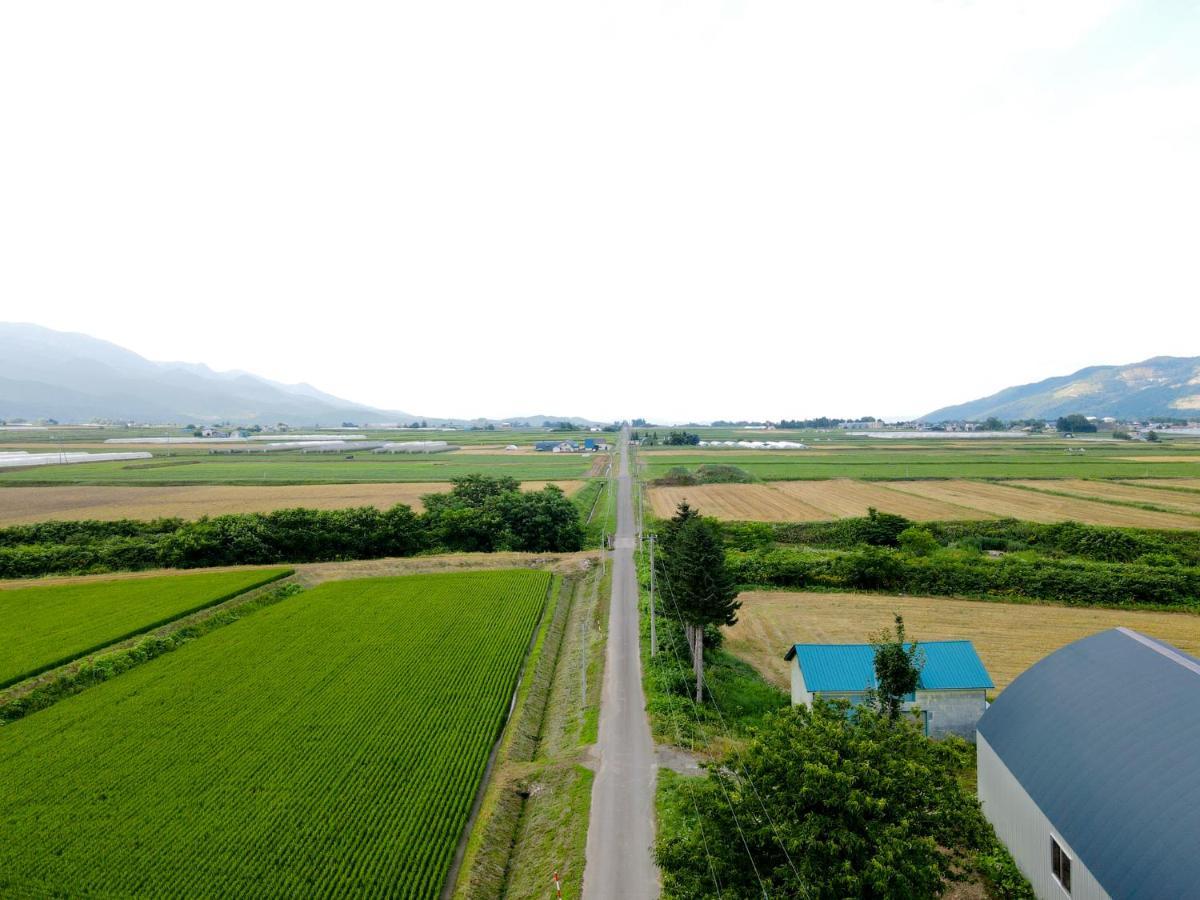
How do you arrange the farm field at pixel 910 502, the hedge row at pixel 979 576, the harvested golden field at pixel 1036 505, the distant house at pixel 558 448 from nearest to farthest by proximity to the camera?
the hedge row at pixel 979 576, the harvested golden field at pixel 1036 505, the farm field at pixel 910 502, the distant house at pixel 558 448

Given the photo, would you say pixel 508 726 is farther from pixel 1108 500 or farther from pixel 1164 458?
pixel 1164 458

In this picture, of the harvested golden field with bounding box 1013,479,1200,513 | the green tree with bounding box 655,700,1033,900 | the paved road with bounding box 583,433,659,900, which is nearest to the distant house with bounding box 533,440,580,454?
the harvested golden field with bounding box 1013,479,1200,513

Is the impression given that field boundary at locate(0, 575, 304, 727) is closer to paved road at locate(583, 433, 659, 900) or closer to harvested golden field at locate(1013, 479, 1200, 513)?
paved road at locate(583, 433, 659, 900)

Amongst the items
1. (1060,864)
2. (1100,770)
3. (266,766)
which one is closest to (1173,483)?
(1100,770)

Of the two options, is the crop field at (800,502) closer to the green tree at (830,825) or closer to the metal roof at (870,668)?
the metal roof at (870,668)

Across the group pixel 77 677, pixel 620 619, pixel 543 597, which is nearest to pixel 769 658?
pixel 620 619

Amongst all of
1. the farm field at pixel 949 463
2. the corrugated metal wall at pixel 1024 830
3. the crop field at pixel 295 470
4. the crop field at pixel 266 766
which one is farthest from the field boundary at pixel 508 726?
the farm field at pixel 949 463

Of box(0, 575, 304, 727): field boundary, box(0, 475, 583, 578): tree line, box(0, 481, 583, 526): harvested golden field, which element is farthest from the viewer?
box(0, 481, 583, 526): harvested golden field
